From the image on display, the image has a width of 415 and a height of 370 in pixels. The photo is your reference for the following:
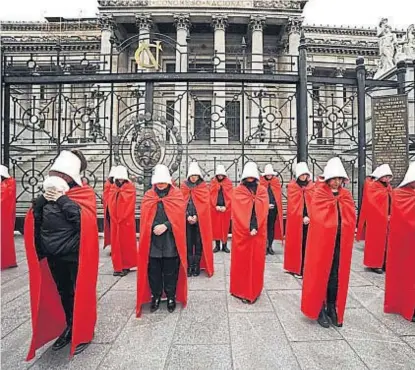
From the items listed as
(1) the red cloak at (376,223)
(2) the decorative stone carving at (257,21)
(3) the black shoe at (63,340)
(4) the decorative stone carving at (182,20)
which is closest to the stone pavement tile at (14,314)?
(3) the black shoe at (63,340)

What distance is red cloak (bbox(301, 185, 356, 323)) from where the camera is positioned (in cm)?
390

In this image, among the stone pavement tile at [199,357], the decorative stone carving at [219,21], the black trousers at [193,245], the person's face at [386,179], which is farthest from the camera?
the decorative stone carving at [219,21]

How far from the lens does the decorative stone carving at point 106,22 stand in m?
31.8

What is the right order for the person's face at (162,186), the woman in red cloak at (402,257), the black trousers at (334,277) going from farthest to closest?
the person's face at (162,186) → the woman in red cloak at (402,257) → the black trousers at (334,277)

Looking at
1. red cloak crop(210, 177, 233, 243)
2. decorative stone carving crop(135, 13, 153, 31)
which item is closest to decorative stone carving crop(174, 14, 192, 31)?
decorative stone carving crop(135, 13, 153, 31)

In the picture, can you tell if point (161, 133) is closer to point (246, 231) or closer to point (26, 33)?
point (246, 231)

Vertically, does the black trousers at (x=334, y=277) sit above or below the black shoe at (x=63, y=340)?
above

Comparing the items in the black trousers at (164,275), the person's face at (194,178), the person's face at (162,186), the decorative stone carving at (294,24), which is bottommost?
the black trousers at (164,275)

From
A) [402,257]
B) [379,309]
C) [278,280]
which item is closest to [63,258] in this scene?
[278,280]

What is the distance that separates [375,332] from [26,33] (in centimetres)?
4359

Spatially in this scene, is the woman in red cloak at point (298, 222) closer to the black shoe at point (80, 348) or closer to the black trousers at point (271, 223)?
the black trousers at point (271, 223)

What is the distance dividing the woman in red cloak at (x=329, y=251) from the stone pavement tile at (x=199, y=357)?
1.29 m

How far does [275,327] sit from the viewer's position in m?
3.86

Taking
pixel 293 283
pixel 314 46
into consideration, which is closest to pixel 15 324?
pixel 293 283
